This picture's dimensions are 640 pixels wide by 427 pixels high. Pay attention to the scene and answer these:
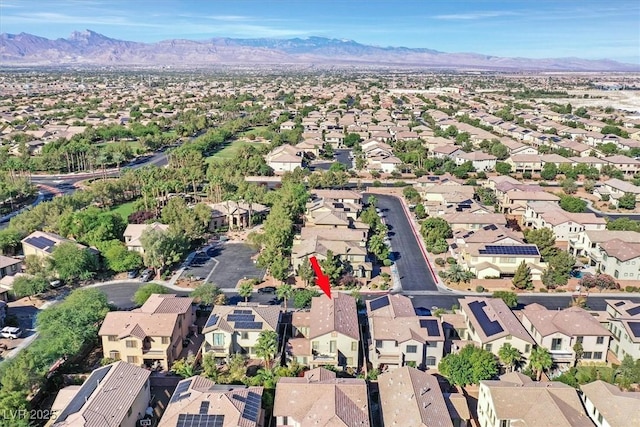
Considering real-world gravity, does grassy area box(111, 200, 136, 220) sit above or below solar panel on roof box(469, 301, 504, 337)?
below

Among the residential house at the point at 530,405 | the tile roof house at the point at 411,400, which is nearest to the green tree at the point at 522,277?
the residential house at the point at 530,405

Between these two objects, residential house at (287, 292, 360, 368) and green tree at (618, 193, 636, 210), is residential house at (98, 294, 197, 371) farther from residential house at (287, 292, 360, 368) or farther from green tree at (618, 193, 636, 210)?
green tree at (618, 193, 636, 210)

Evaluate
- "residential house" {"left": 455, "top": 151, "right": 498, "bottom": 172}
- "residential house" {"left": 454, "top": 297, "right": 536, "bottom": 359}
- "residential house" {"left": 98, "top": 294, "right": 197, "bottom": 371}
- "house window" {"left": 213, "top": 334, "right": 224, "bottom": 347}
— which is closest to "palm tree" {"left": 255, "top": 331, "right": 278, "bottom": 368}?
"house window" {"left": 213, "top": 334, "right": 224, "bottom": 347}

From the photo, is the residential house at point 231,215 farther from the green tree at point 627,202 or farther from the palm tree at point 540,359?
the green tree at point 627,202

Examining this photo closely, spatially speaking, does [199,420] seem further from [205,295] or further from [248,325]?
[205,295]

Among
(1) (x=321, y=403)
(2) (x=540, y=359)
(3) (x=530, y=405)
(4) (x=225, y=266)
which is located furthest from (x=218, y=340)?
(2) (x=540, y=359)

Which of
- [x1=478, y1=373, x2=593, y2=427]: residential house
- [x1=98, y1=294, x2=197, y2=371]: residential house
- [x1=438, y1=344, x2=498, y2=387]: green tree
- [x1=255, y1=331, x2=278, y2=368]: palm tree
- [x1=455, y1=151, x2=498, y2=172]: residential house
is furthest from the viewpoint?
[x1=455, y1=151, x2=498, y2=172]: residential house
